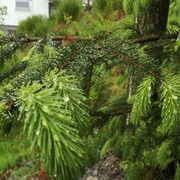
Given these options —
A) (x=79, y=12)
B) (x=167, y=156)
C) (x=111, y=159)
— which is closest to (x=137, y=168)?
(x=167, y=156)

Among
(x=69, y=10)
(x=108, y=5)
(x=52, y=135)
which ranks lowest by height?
(x=52, y=135)

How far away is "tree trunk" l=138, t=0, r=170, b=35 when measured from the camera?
2670 millimetres

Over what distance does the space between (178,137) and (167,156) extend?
0.21 meters

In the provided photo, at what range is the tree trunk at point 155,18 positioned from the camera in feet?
8.76

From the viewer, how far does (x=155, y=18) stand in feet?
8.96

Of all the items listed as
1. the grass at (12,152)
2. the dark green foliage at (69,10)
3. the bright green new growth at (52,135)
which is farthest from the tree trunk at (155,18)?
the dark green foliage at (69,10)

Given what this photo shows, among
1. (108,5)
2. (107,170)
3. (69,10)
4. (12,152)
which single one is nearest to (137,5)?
(107,170)

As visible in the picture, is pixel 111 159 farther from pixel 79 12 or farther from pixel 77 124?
pixel 79 12

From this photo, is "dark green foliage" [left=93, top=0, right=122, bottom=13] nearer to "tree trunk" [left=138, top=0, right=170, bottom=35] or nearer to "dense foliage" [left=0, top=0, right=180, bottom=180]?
"tree trunk" [left=138, top=0, right=170, bottom=35]

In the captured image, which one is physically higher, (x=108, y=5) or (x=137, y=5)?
(x=108, y=5)

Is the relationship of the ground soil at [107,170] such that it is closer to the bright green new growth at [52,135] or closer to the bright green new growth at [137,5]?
the bright green new growth at [137,5]

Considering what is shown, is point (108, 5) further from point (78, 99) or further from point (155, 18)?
point (78, 99)

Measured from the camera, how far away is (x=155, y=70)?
1133mm

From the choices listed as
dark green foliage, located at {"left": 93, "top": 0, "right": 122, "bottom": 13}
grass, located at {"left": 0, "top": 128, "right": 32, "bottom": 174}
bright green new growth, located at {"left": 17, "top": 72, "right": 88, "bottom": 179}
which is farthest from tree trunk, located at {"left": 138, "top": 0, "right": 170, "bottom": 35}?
dark green foliage, located at {"left": 93, "top": 0, "right": 122, "bottom": 13}
